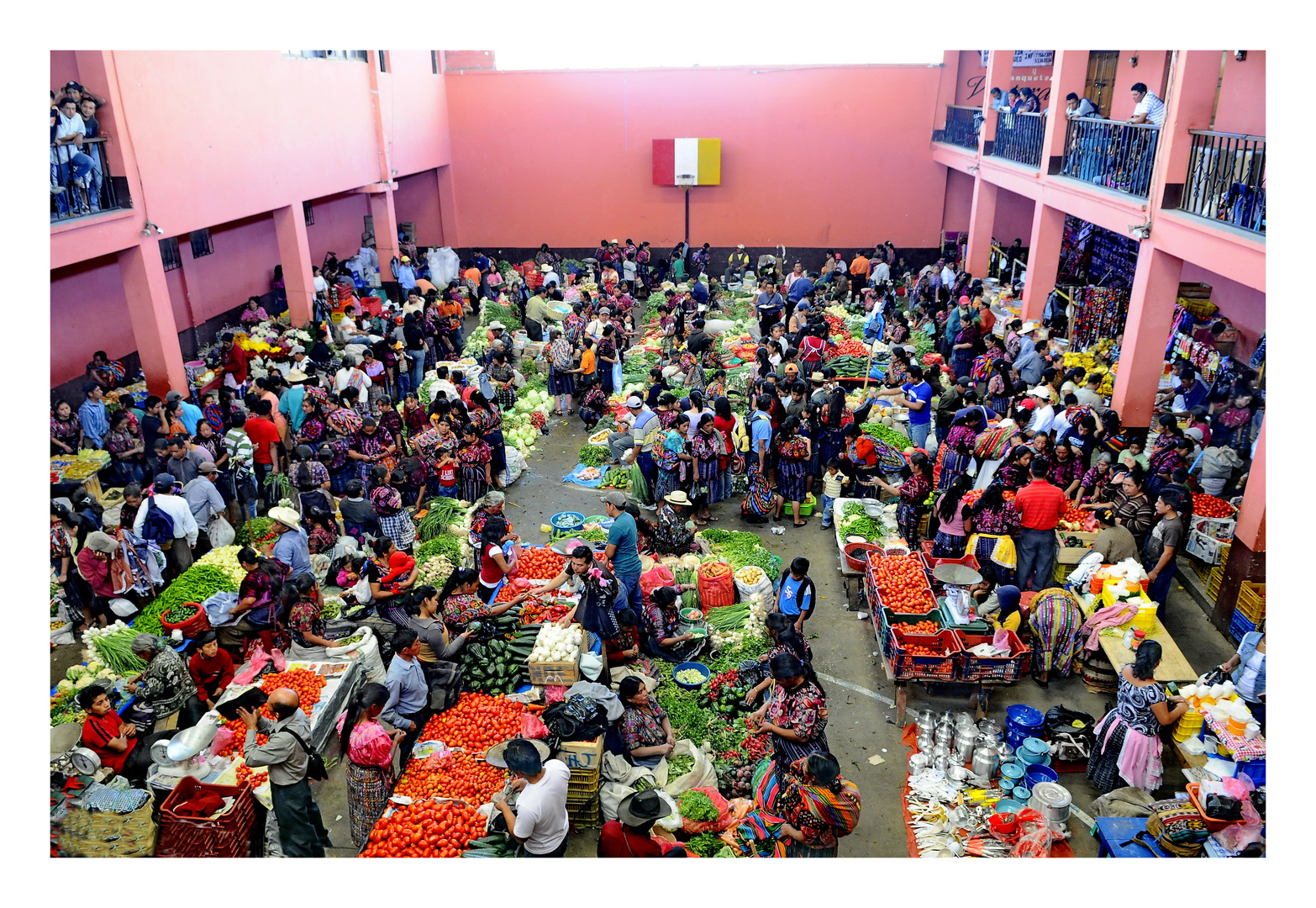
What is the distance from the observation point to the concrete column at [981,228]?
795 inches

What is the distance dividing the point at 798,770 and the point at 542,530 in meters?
5.70

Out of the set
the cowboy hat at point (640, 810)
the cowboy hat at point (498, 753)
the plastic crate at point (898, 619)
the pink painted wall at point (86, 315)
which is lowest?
the cowboy hat at point (498, 753)

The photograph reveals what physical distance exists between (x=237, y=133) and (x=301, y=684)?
1077 centimetres

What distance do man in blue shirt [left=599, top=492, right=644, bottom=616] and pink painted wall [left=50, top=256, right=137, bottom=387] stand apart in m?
9.54

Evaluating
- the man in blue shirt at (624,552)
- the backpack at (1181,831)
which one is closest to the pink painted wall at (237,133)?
the man in blue shirt at (624,552)

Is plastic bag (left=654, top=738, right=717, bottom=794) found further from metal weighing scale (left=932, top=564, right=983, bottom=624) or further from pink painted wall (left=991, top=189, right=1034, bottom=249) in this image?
pink painted wall (left=991, top=189, right=1034, bottom=249)

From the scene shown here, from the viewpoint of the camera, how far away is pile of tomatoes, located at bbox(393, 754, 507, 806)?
6305mm

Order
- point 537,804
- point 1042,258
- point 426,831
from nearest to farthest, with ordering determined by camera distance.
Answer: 1. point 537,804
2. point 426,831
3. point 1042,258

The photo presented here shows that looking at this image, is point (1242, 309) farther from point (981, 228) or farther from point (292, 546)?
point (292, 546)

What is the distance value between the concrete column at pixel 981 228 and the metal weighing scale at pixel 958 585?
1398 centimetres

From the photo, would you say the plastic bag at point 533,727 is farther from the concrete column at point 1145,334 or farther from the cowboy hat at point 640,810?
the concrete column at point 1145,334

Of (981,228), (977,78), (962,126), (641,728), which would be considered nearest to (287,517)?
(641,728)

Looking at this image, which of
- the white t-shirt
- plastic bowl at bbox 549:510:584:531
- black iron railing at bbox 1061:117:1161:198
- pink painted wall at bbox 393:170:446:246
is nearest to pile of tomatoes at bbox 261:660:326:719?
the white t-shirt

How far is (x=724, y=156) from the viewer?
24516 mm
